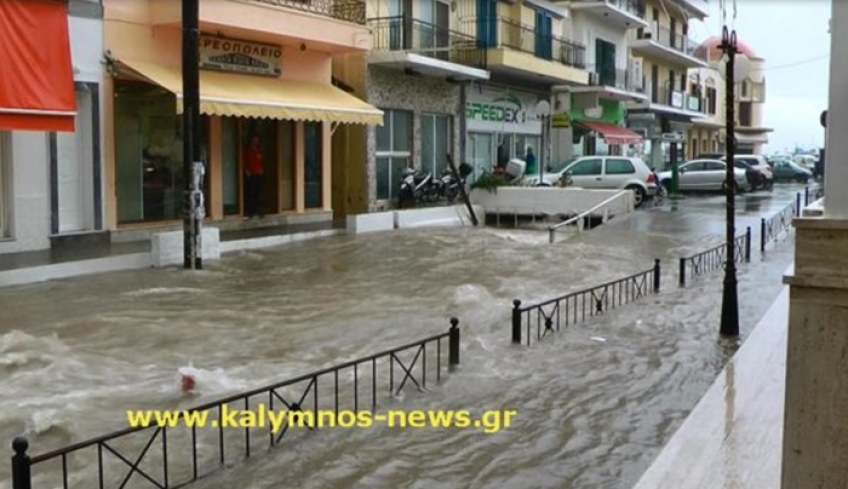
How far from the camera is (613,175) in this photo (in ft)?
94.1

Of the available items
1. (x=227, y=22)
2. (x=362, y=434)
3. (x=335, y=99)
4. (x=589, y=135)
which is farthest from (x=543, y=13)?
(x=362, y=434)

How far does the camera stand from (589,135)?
3741cm

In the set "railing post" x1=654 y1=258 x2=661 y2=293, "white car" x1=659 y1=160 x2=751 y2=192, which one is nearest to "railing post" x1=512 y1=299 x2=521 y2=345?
"railing post" x1=654 y1=258 x2=661 y2=293

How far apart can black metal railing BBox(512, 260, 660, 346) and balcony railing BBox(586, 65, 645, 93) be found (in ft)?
77.9

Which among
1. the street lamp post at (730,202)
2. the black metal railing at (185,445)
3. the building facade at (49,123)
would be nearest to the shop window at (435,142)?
the building facade at (49,123)

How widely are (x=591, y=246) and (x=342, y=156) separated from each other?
24.9 feet

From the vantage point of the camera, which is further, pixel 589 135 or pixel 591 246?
pixel 589 135

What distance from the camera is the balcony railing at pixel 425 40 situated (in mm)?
23484

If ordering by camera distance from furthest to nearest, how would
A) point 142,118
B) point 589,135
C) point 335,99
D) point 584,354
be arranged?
point 589,135 → point 335,99 → point 142,118 → point 584,354

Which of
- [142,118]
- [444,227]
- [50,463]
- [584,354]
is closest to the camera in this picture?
[50,463]

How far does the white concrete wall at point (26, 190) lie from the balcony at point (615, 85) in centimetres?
2389

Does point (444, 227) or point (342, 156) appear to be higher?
point (342, 156)

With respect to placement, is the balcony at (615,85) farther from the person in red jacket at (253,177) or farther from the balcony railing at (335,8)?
the person in red jacket at (253,177)

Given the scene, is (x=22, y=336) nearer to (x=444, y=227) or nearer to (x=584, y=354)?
(x=584, y=354)
